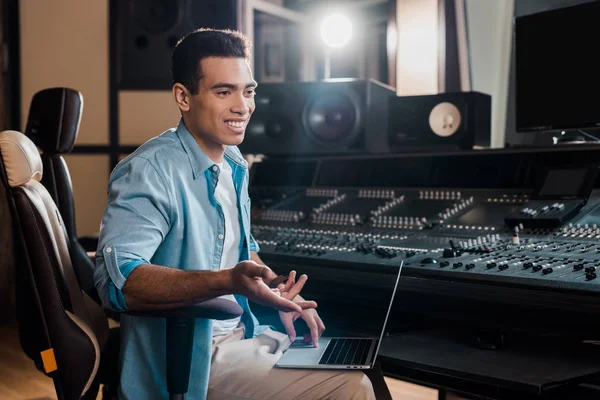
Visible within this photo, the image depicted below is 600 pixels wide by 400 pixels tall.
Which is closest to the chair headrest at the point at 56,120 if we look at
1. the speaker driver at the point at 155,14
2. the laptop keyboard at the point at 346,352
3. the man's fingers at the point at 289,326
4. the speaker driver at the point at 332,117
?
the speaker driver at the point at 332,117

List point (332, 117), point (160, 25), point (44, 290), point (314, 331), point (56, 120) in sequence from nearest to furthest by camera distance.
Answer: point (44, 290) → point (314, 331) → point (56, 120) → point (332, 117) → point (160, 25)

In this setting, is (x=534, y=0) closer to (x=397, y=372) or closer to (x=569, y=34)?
(x=569, y=34)

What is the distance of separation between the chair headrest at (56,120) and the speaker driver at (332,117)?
0.92 metres

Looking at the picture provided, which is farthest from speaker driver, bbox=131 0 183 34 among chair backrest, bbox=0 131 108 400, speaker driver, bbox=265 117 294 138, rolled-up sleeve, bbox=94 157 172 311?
rolled-up sleeve, bbox=94 157 172 311

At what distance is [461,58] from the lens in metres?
2.75

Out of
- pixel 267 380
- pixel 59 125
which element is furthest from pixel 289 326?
pixel 59 125

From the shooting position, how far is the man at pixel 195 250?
1.22 meters

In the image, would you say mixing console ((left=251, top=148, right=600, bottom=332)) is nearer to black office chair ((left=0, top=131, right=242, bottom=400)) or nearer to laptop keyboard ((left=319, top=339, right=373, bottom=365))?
laptop keyboard ((left=319, top=339, right=373, bottom=365))

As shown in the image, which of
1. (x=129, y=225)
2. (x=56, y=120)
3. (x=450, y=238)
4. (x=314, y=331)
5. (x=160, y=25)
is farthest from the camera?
(x=160, y=25)

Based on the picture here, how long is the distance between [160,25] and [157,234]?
236 centimetres

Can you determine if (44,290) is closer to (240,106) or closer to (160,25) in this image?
(240,106)

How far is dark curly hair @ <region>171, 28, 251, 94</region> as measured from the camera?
1402 millimetres

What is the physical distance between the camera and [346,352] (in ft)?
4.79

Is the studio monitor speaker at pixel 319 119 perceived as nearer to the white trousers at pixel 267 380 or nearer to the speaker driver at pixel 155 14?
the speaker driver at pixel 155 14
